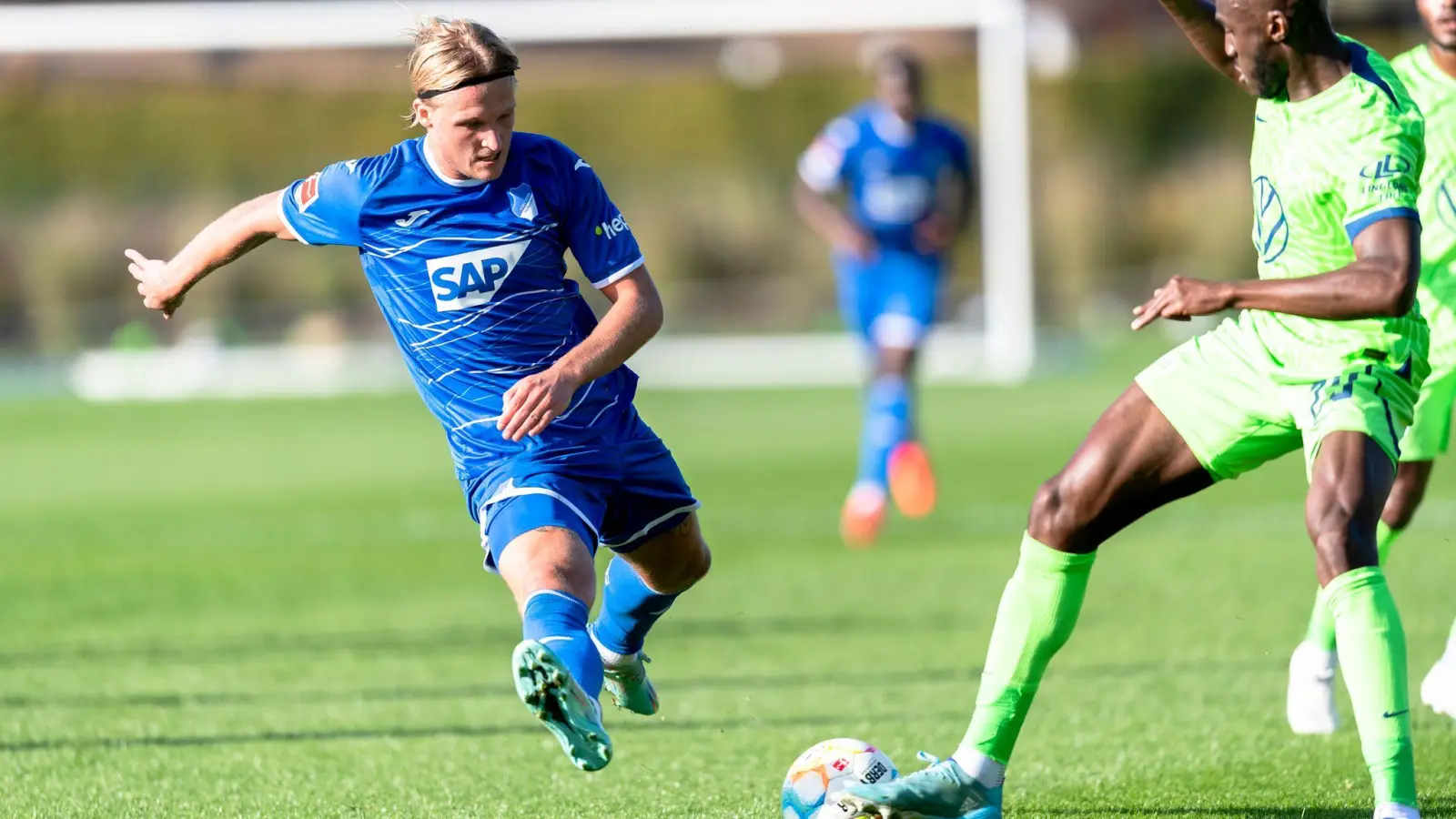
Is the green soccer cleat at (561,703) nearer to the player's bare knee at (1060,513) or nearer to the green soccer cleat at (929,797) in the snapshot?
the green soccer cleat at (929,797)

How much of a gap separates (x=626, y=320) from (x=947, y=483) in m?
9.96

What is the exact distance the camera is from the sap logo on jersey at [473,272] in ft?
16.4

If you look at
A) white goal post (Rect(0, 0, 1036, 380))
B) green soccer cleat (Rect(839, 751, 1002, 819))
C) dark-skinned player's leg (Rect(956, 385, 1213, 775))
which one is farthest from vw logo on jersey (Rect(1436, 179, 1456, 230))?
white goal post (Rect(0, 0, 1036, 380))

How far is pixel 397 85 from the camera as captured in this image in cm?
2653

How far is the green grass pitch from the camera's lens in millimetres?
5430

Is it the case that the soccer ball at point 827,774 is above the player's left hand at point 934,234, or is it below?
below

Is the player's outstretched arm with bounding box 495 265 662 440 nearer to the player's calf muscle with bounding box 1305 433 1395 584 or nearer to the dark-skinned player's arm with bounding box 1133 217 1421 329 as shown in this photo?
the dark-skinned player's arm with bounding box 1133 217 1421 329

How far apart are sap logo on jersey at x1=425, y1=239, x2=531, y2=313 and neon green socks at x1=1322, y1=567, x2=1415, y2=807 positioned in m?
2.17

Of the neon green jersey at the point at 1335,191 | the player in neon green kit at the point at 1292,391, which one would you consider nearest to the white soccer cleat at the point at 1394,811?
the player in neon green kit at the point at 1292,391

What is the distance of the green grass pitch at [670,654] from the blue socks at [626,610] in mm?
378

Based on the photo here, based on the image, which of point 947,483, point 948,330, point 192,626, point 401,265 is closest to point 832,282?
point 948,330

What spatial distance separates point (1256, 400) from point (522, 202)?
1898 mm

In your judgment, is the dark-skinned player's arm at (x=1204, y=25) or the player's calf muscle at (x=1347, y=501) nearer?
the player's calf muscle at (x=1347, y=501)

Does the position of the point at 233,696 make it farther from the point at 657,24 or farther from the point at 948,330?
the point at 948,330
